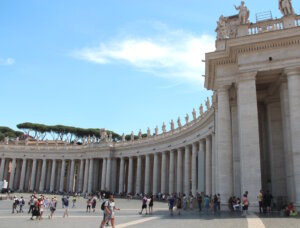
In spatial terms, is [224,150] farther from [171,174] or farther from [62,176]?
[62,176]

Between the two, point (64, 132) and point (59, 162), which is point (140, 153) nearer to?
point (59, 162)

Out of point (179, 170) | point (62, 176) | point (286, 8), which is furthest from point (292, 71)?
A: point (62, 176)

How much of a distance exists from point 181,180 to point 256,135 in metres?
38.7

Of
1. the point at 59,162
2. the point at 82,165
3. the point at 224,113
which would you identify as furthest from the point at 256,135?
the point at 59,162

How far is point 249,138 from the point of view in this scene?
25641 millimetres

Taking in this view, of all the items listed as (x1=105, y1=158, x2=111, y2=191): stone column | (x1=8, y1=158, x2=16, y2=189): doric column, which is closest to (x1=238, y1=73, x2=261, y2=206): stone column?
(x1=105, y1=158, x2=111, y2=191): stone column

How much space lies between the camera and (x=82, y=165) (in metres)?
98.9

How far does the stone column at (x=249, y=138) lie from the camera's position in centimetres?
2442

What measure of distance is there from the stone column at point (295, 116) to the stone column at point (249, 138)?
268 centimetres

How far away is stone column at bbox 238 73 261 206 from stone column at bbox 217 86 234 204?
9.00 ft

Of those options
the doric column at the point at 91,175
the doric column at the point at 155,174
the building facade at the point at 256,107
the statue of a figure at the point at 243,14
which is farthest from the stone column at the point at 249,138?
the doric column at the point at 91,175

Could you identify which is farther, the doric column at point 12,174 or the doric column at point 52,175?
the doric column at point 12,174

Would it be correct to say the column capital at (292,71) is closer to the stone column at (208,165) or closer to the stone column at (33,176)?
the stone column at (208,165)

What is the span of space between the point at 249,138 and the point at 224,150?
148 inches
